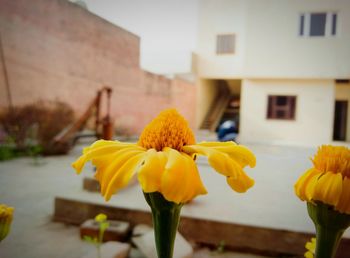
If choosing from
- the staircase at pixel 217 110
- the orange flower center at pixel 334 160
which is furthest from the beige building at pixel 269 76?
the orange flower center at pixel 334 160

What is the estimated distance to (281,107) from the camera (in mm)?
7375

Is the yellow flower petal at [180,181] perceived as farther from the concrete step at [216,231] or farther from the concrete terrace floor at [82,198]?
the concrete step at [216,231]

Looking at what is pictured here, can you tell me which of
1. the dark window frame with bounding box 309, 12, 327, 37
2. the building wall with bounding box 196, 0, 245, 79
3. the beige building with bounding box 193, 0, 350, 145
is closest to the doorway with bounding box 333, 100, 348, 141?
the beige building with bounding box 193, 0, 350, 145

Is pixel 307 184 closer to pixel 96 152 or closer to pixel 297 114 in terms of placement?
pixel 96 152

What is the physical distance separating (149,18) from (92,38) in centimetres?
606

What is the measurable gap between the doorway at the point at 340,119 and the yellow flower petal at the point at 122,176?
8.00 meters

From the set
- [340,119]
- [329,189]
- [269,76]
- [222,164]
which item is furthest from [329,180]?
[340,119]

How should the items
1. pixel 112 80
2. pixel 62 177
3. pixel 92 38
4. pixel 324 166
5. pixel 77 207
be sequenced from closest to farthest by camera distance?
pixel 324 166, pixel 77 207, pixel 62 177, pixel 92 38, pixel 112 80

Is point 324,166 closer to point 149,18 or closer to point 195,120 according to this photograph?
point 149,18

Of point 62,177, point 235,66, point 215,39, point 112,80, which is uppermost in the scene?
point 215,39

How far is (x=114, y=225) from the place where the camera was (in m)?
1.61

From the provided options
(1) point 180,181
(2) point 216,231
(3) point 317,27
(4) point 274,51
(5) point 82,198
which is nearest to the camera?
(1) point 180,181

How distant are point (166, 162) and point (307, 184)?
193 mm

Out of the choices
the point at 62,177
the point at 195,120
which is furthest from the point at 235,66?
the point at 62,177
